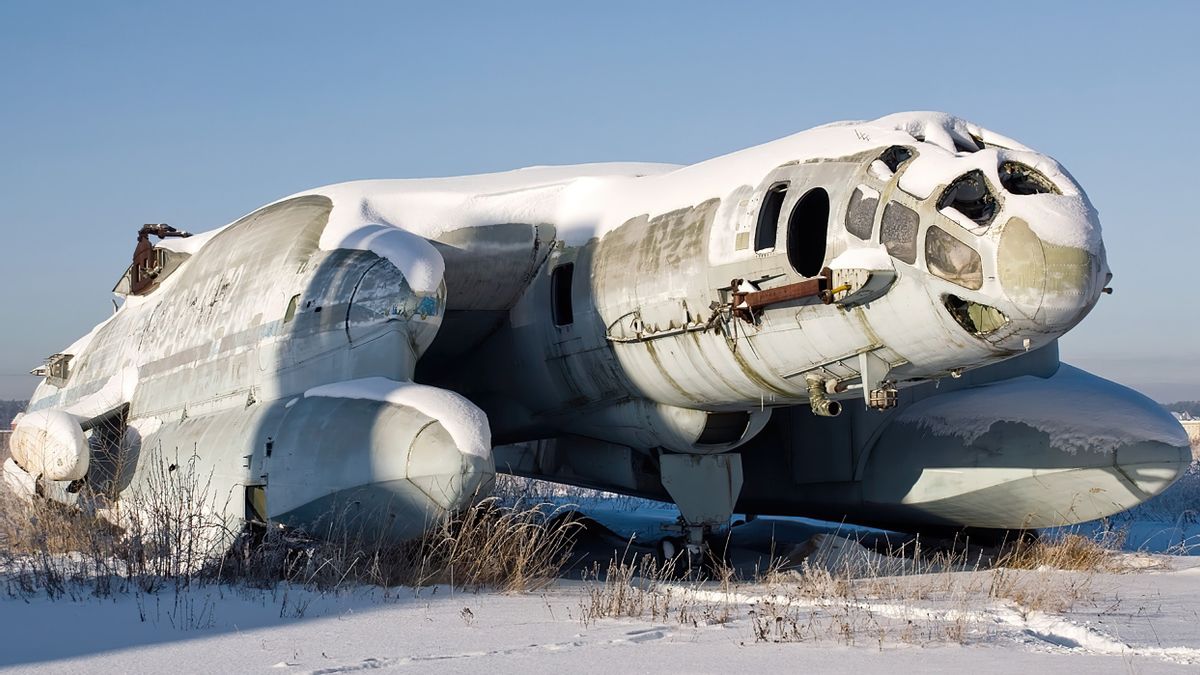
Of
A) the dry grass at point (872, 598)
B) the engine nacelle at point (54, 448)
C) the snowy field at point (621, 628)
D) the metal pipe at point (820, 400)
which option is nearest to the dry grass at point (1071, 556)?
the dry grass at point (872, 598)

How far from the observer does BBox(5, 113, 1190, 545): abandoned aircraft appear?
326 inches

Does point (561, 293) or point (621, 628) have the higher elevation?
point (561, 293)

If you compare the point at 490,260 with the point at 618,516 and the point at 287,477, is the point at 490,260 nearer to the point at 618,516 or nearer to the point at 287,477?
the point at 287,477

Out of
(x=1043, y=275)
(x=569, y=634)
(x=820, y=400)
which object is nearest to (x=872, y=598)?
(x=820, y=400)

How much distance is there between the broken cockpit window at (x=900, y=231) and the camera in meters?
8.17

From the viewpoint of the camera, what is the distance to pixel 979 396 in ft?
39.8

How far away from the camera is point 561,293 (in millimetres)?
11688

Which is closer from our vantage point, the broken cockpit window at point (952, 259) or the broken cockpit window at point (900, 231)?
the broken cockpit window at point (952, 259)

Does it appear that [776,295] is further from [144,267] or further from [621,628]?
[144,267]

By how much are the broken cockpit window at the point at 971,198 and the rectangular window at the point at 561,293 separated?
4.36m

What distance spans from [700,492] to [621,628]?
4.91 metres

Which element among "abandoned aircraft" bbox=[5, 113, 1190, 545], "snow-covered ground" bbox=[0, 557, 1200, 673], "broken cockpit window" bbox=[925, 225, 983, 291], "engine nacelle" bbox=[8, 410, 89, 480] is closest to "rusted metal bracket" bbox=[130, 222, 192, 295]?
"abandoned aircraft" bbox=[5, 113, 1190, 545]

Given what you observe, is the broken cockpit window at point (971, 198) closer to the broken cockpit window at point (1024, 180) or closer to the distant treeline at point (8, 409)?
the broken cockpit window at point (1024, 180)

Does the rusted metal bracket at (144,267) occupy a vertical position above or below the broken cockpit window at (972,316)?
above
